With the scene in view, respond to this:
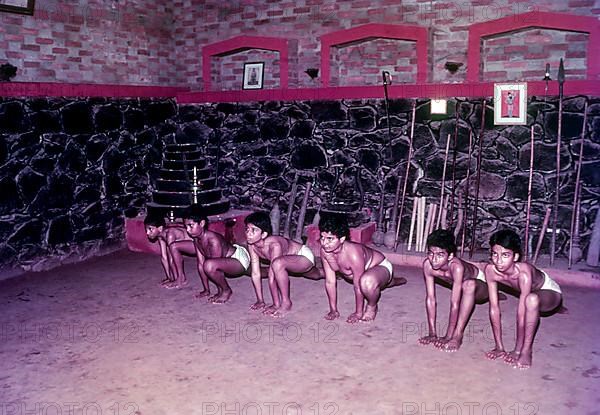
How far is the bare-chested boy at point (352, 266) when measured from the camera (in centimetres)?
565

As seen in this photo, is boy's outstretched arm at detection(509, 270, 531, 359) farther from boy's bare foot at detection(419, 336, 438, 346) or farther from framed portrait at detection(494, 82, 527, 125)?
framed portrait at detection(494, 82, 527, 125)

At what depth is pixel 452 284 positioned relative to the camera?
214 inches

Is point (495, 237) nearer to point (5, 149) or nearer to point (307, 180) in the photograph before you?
point (307, 180)

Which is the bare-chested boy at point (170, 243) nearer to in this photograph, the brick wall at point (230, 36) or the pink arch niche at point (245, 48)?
the brick wall at point (230, 36)

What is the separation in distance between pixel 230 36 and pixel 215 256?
4.88m

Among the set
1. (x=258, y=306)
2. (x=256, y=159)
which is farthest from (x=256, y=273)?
(x=256, y=159)

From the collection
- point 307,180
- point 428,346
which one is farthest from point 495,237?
point 307,180

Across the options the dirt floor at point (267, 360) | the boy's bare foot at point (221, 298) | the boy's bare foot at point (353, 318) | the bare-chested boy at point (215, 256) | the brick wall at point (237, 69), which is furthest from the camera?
the brick wall at point (237, 69)

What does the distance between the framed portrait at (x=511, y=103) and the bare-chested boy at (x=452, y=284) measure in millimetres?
2996

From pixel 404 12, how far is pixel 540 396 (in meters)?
6.01

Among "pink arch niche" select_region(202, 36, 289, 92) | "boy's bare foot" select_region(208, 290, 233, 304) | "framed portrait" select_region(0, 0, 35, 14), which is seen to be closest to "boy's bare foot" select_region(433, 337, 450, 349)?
"boy's bare foot" select_region(208, 290, 233, 304)

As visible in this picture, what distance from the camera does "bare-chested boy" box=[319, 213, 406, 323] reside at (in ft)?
18.5

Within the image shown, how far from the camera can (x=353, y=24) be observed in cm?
898

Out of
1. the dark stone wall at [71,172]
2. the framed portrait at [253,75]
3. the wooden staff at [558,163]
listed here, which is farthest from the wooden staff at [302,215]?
the wooden staff at [558,163]
